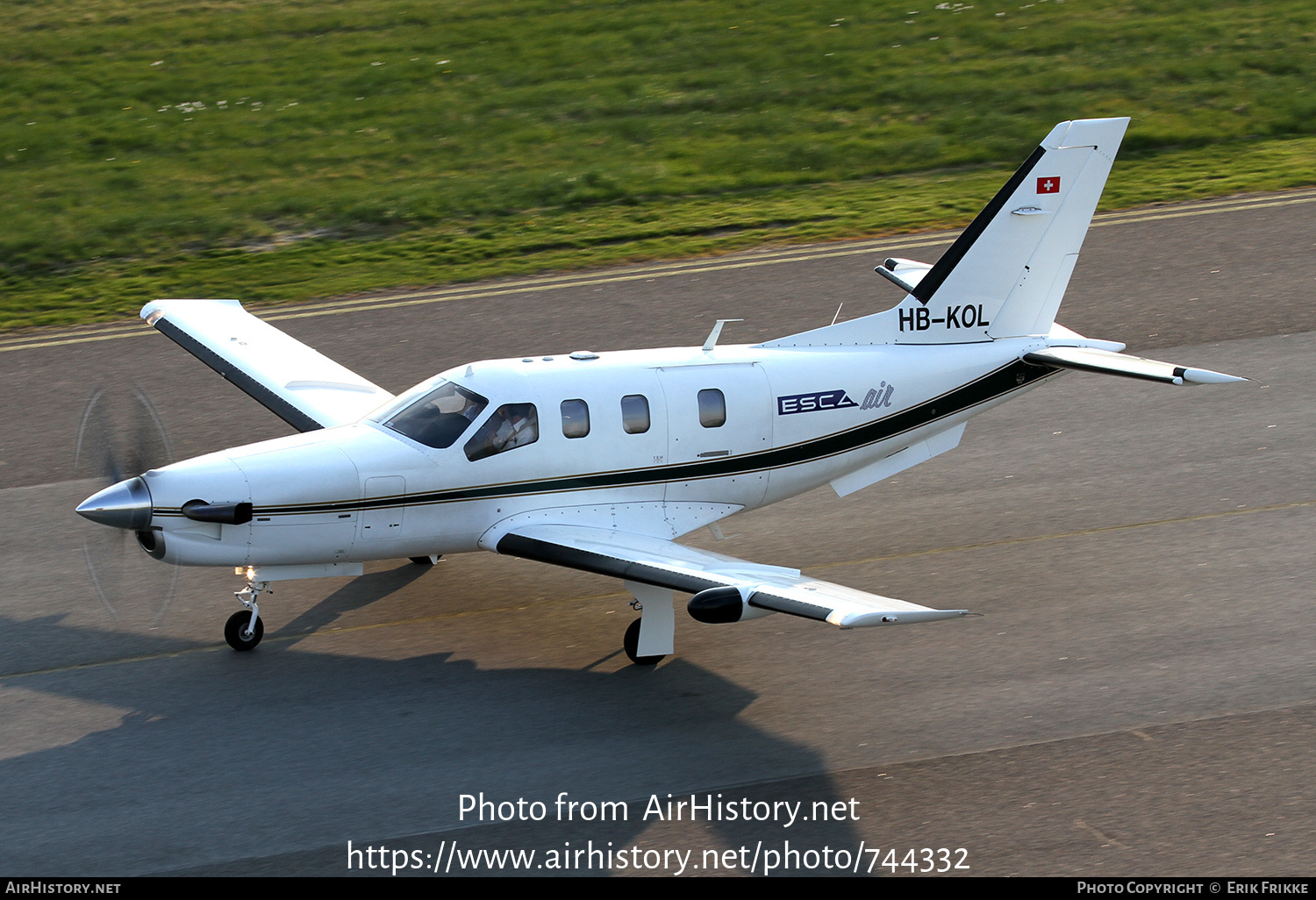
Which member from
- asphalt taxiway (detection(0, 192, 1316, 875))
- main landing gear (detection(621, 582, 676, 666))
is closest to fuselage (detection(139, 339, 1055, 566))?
main landing gear (detection(621, 582, 676, 666))

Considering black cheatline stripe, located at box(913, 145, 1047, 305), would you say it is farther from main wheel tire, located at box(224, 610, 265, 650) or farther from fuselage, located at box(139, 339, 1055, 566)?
main wheel tire, located at box(224, 610, 265, 650)

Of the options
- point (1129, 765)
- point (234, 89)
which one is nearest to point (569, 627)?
point (1129, 765)

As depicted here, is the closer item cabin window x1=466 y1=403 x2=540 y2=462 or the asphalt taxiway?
the asphalt taxiway

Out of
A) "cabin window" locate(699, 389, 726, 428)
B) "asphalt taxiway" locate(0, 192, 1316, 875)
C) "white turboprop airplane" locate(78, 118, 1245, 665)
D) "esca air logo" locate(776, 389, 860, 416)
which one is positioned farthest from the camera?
"esca air logo" locate(776, 389, 860, 416)

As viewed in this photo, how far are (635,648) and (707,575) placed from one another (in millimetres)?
1479

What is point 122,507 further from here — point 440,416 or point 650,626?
point 650,626

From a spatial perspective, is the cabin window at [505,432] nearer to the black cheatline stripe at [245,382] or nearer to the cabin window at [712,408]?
the cabin window at [712,408]

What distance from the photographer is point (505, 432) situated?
12414mm

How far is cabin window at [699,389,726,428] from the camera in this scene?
12891 mm

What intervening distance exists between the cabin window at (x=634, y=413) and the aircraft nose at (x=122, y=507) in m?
4.23

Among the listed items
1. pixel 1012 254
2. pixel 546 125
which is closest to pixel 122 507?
pixel 1012 254

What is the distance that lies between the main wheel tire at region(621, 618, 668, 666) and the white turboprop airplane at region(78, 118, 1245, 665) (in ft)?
0.11

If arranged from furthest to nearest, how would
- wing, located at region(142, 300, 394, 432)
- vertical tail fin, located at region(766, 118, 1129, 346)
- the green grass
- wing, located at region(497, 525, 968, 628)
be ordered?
1. the green grass
2. wing, located at region(142, 300, 394, 432)
3. vertical tail fin, located at region(766, 118, 1129, 346)
4. wing, located at region(497, 525, 968, 628)

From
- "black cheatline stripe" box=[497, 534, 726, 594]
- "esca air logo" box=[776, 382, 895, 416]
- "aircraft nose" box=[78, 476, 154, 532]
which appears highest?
"aircraft nose" box=[78, 476, 154, 532]
